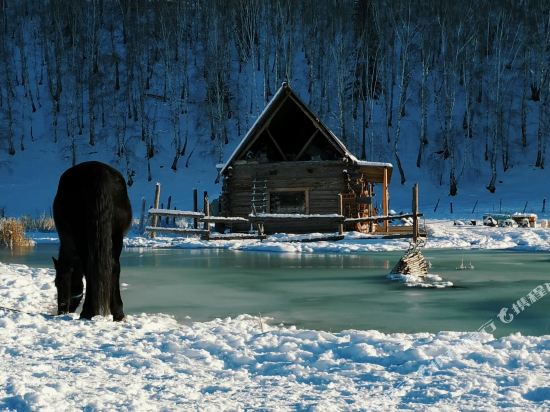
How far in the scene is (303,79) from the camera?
2131 inches

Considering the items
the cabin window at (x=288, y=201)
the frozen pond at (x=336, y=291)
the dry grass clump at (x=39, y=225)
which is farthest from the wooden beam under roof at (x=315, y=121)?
the dry grass clump at (x=39, y=225)

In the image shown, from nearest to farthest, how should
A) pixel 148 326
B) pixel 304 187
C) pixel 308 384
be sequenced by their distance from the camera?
pixel 308 384, pixel 148 326, pixel 304 187

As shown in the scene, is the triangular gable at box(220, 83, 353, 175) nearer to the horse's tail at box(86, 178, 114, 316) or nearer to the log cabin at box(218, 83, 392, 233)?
the log cabin at box(218, 83, 392, 233)

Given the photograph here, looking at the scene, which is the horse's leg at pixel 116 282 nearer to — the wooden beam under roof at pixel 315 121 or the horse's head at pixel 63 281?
the horse's head at pixel 63 281

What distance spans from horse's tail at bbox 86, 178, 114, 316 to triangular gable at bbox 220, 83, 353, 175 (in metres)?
18.5

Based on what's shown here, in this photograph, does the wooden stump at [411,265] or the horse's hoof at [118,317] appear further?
the wooden stump at [411,265]

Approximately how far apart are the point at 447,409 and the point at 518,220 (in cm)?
2613

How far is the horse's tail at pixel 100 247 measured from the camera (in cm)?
612

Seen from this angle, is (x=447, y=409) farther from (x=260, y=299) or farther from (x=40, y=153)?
(x=40, y=153)

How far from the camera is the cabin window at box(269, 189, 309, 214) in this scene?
90.1 ft

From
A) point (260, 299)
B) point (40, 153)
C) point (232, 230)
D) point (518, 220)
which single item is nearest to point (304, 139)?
point (232, 230)

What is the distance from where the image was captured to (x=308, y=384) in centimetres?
402

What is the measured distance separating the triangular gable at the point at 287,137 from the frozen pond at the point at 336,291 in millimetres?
9555

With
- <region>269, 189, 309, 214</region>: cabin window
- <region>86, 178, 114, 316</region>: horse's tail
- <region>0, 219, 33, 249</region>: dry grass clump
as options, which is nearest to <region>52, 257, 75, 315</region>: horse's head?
<region>86, 178, 114, 316</region>: horse's tail
